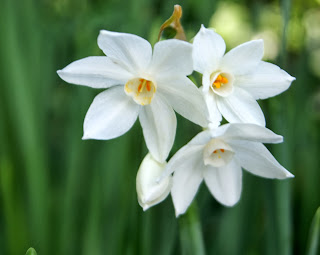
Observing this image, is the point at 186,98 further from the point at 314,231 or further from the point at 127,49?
the point at 314,231

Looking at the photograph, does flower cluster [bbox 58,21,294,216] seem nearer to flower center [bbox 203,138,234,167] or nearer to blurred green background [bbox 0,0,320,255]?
flower center [bbox 203,138,234,167]

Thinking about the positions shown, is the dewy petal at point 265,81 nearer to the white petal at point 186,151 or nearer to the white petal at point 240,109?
the white petal at point 240,109

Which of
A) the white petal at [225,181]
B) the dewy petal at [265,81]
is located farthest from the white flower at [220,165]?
the dewy petal at [265,81]

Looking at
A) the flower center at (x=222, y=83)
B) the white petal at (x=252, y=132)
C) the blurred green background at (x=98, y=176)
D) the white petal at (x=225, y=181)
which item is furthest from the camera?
the blurred green background at (x=98, y=176)

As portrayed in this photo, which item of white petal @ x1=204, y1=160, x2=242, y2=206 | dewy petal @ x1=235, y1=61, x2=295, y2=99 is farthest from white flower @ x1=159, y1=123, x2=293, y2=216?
dewy petal @ x1=235, y1=61, x2=295, y2=99

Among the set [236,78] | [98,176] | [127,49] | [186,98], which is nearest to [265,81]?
[236,78]
